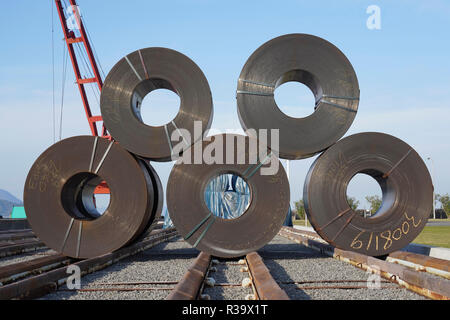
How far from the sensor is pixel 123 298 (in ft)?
12.7

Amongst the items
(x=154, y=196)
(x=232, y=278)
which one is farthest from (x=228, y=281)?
(x=154, y=196)

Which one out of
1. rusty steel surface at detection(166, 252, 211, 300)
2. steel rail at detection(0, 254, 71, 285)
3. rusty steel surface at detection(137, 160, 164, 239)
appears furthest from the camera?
rusty steel surface at detection(137, 160, 164, 239)

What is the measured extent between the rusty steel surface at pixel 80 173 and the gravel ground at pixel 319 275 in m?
2.21

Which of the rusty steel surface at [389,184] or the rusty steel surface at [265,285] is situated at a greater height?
the rusty steel surface at [389,184]

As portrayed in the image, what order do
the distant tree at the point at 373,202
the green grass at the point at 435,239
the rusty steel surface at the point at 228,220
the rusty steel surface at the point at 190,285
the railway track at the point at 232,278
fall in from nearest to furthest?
the rusty steel surface at the point at 190,285 < the railway track at the point at 232,278 < the rusty steel surface at the point at 228,220 < the green grass at the point at 435,239 < the distant tree at the point at 373,202

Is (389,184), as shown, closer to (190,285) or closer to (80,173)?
(190,285)

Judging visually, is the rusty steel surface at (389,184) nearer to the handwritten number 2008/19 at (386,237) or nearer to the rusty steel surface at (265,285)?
the handwritten number 2008/19 at (386,237)

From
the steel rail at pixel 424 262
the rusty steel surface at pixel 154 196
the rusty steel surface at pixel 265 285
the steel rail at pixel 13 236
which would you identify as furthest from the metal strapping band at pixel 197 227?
the steel rail at pixel 13 236

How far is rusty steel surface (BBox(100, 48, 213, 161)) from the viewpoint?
6441 millimetres

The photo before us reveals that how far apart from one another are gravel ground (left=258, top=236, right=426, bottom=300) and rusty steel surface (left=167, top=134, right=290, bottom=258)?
0.55 m

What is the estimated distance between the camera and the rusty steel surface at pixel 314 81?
6.48 metres

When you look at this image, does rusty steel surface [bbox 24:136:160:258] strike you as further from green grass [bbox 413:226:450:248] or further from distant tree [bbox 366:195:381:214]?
distant tree [bbox 366:195:381:214]

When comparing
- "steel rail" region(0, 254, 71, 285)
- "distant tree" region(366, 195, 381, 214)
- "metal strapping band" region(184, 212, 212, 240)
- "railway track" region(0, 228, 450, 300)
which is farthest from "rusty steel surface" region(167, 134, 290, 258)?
"distant tree" region(366, 195, 381, 214)
